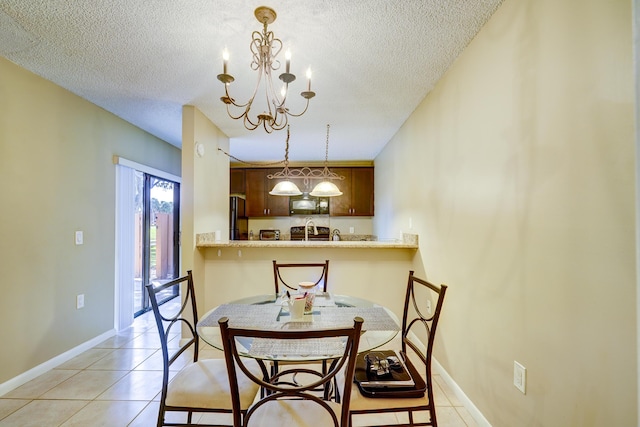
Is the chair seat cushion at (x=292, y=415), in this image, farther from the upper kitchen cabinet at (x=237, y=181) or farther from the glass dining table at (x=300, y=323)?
the upper kitchen cabinet at (x=237, y=181)

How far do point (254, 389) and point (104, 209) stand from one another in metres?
2.70

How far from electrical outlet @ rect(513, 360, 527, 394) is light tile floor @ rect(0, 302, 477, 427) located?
0.56 meters

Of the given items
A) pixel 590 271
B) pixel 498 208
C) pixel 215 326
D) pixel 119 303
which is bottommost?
pixel 119 303

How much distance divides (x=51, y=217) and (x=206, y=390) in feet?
7.17

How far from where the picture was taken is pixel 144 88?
2619 mm

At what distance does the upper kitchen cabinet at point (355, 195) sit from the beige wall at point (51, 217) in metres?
3.48

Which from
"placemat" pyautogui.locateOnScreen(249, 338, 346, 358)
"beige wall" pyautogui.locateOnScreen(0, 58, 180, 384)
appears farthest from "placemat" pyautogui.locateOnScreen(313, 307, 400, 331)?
"beige wall" pyautogui.locateOnScreen(0, 58, 180, 384)

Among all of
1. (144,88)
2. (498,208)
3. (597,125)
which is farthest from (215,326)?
(144,88)

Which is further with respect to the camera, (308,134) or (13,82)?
(308,134)

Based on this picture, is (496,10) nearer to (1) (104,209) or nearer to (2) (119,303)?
(1) (104,209)

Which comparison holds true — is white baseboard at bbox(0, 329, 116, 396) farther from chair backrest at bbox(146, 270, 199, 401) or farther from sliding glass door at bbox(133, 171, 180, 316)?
sliding glass door at bbox(133, 171, 180, 316)

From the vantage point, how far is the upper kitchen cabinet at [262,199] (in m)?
5.70

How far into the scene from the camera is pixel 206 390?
1.42 metres

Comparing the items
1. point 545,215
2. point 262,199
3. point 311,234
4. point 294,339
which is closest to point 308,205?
point 311,234
